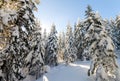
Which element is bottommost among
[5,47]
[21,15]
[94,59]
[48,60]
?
[48,60]

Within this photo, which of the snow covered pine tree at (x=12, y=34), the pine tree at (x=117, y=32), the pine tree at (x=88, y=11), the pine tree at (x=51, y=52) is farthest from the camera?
the pine tree at (x=117, y=32)

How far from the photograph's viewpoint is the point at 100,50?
32875mm

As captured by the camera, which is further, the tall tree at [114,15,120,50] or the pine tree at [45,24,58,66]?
the tall tree at [114,15,120,50]

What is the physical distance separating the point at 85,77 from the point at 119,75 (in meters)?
7.32

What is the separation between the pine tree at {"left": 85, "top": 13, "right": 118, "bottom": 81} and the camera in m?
31.6

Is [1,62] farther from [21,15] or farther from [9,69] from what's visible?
[21,15]

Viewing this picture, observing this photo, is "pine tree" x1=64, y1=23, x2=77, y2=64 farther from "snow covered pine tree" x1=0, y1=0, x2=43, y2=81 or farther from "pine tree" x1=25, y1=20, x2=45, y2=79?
"snow covered pine tree" x1=0, y1=0, x2=43, y2=81

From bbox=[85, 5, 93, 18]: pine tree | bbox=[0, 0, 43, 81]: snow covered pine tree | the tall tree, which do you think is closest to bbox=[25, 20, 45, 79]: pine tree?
bbox=[85, 5, 93, 18]: pine tree

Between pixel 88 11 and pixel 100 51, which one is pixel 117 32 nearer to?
pixel 88 11

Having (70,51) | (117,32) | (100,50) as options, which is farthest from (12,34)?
(117,32)

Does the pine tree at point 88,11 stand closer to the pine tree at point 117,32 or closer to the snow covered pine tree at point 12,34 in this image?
the snow covered pine tree at point 12,34

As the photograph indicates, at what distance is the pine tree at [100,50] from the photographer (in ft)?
104

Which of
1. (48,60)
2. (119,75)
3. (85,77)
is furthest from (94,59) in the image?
(48,60)

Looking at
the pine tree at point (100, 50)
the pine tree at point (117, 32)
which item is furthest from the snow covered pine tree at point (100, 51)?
the pine tree at point (117, 32)
